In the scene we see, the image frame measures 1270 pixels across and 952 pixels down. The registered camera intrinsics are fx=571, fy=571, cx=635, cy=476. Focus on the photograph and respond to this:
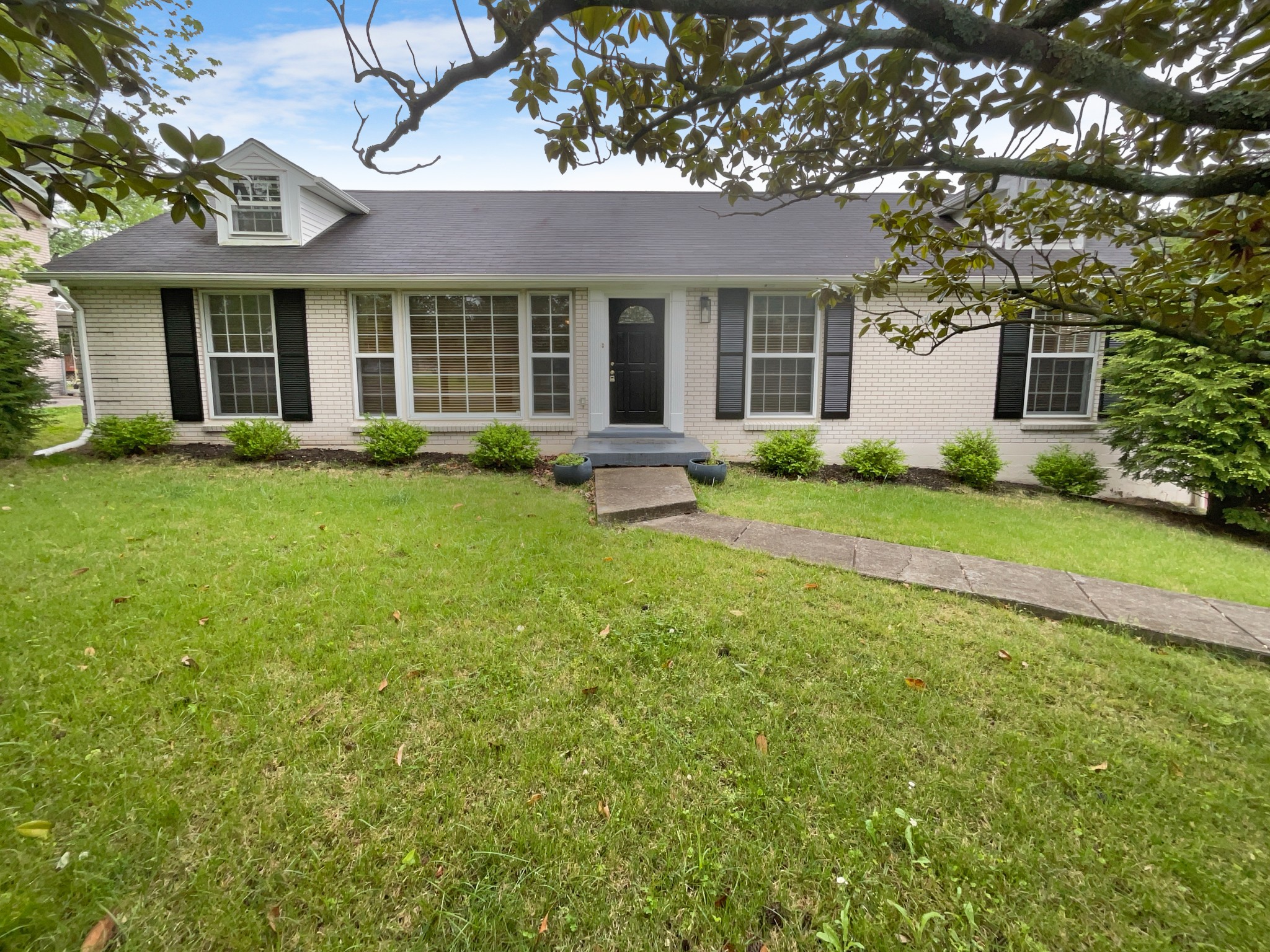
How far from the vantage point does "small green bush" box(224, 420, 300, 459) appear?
8.23 meters

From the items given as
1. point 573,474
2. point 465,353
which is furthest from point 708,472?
point 465,353

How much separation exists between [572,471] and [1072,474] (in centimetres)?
711

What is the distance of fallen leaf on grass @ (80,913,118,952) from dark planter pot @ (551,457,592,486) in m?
5.86

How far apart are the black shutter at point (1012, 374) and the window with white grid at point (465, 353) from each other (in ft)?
25.0

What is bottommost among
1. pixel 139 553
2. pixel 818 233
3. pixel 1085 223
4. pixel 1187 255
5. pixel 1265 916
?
pixel 1265 916

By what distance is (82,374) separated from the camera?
28.7ft

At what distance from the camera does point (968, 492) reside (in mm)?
7906

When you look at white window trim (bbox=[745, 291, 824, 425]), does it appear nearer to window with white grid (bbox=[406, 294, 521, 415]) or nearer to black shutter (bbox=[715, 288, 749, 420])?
black shutter (bbox=[715, 288, 749, 420])

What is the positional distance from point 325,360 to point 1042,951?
10.0 metres

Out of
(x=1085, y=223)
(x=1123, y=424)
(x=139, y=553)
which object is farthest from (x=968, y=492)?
(x=139, y=553)

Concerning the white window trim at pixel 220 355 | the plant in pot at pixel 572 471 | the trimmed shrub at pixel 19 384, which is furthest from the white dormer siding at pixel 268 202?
the plant in pot at pixel 572 471

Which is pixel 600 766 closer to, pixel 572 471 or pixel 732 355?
pixel 572 471

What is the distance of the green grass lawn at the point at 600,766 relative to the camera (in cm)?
170

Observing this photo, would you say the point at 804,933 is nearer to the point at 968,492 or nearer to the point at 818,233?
the point at 968,492
